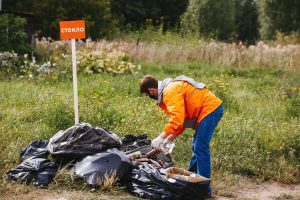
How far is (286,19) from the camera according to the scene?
104 feet

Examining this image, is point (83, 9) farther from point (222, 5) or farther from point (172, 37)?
point (222, 5)

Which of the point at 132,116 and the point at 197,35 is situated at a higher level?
the point at 197,35

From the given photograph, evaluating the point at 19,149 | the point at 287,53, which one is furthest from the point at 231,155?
the point at 287,53

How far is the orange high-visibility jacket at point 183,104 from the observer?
566 centimetres

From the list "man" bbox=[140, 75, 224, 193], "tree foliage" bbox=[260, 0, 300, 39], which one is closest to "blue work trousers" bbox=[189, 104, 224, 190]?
"man" bbox=[140, 75, 224, 193]

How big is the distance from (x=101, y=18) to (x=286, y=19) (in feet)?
38.9

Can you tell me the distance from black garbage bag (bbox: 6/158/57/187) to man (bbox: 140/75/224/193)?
47.9 inches

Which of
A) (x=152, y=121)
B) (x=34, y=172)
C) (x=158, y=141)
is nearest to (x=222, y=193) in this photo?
(x=158, y=141)

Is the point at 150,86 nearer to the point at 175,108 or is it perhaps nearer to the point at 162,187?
the point at 175,108

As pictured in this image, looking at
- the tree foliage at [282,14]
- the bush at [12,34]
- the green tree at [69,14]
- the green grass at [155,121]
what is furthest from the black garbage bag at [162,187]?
the tree foliage at [282,14]

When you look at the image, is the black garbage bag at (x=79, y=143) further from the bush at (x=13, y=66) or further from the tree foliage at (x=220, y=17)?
the tree foliage at (x=220, y=17)

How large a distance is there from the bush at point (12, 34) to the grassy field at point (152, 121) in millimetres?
2779

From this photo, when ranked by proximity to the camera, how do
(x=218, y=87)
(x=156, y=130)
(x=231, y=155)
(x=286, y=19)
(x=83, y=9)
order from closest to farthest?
(x=231, y=155), (x=156, y=130), (x=218, y=87), (x=83, y=9), (x=286, y=19)

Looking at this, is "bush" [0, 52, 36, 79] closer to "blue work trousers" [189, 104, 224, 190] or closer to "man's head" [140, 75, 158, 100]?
"man's head" [140, 75, 158, 100]
